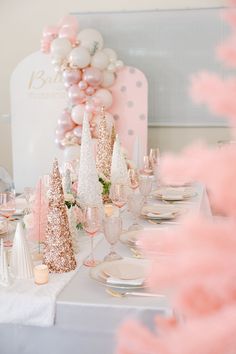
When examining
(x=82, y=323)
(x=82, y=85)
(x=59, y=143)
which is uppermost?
(x=82, y=85)

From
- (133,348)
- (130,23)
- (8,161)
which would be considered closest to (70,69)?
(130,23)

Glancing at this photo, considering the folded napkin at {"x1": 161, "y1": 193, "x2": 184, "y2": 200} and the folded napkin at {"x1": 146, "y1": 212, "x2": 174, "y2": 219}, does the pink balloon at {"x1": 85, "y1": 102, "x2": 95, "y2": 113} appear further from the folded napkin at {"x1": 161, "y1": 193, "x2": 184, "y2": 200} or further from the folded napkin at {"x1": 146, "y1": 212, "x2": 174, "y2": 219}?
the folded napkin at {"x1": 146, "y1": 212, "x2": 174, "y2": 219}

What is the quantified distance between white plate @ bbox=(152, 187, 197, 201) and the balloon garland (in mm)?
1670

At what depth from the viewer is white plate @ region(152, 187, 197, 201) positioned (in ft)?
7.93

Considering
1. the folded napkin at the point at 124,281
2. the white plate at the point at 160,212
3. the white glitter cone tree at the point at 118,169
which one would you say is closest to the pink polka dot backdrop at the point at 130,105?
the white glitter cone tree at the point at 118,169

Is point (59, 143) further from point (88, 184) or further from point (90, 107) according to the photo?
point (88, 184)

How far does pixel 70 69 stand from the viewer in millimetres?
4289

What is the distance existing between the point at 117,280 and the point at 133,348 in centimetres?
92

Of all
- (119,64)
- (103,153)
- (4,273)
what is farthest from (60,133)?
(4,273)

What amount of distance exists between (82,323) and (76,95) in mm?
3344

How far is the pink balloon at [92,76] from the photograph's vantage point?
4211 mm

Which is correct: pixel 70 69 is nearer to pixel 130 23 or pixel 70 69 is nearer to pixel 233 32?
pixel 130 23

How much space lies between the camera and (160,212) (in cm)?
210

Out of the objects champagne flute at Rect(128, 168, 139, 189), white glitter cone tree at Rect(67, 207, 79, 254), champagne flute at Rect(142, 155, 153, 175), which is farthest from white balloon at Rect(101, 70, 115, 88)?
white glitter cone tree at Rect(67, 207, 79, 254)
